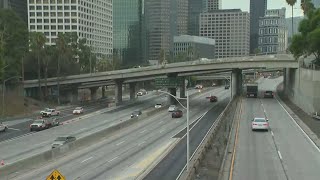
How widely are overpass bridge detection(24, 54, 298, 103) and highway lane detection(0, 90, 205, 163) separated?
18121 millimetres

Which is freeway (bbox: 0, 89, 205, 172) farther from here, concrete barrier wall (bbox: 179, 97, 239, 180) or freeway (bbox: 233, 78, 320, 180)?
freeway (bbox: 233, 78, 320, 180)

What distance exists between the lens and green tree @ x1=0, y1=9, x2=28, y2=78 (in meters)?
110

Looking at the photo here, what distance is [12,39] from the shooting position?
11375 cm

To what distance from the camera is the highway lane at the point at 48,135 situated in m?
50.8

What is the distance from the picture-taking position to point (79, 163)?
43.2 metres

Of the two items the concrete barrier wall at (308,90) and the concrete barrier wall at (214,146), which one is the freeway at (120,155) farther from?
the concrete barrier wall at (308,90)

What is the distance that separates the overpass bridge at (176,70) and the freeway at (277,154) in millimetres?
37144

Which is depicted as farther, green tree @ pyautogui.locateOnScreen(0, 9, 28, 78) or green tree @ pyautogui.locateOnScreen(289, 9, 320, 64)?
green tree @ pyautogui.locateOnScreen(0, 9, 28, 78)

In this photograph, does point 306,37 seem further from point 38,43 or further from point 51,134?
point 38,43

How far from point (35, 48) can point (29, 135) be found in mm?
68624

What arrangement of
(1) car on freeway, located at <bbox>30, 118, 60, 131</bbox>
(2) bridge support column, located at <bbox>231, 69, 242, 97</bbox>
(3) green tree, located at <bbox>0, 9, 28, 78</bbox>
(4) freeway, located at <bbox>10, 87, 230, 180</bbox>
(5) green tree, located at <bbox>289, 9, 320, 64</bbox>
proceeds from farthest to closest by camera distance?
(2) bridge support column, located at <bbox>231, 69, 242, 97</bbox>, (3) green tree, located at <bbox>0, 9, 28, 78</bbox>, (5) green tree, located at <bbox>289, 9, 320, 64</bbox>, (1) car on freeway, located at <bbox>30, 118, 60, 131</bbox>, (4) freeway, located at <bbox>10, 87, 230, 180</bbox>

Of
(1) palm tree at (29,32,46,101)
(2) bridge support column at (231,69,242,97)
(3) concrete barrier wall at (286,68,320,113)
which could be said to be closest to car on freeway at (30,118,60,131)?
(3) concrete barrier wall at (286,68,320,113)

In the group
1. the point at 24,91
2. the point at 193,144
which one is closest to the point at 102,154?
the point at 193,144

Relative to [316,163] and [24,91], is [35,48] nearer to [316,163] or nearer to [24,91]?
[24,91]
